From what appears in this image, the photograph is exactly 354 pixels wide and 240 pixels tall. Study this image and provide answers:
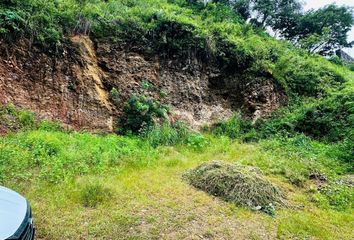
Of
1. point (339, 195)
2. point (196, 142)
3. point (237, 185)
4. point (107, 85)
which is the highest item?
point (339, 195)

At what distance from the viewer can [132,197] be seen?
4465mm

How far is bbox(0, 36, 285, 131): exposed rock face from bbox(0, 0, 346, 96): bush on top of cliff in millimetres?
336

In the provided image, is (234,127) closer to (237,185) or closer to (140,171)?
(140,171)

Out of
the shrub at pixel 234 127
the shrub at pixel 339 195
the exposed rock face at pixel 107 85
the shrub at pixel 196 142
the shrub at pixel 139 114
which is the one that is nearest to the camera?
the shrub at pixel 339 195

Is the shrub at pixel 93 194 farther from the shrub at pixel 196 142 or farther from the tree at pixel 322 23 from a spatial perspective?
the tree at pixel 322 23

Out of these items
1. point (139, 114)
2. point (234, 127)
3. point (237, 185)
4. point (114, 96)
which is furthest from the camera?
point (234, 127)

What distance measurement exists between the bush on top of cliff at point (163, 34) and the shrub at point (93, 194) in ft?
15.8

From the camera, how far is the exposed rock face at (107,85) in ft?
24.3

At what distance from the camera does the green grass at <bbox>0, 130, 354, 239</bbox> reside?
3.74 meters

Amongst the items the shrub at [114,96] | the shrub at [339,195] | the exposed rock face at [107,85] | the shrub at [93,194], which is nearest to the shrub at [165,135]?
the exposed rock face at [107,85]

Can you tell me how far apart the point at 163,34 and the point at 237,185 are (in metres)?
6.43

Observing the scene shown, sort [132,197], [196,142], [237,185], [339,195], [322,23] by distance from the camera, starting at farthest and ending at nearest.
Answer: [322,23] → [196,142] → [339,195] → [237,185] → [132,197]

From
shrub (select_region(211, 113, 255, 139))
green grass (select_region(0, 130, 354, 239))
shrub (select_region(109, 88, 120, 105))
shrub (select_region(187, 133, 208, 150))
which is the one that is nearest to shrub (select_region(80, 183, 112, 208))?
green grass (select_region(0, 130, 354, 239))

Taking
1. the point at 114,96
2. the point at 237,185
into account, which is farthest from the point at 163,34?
the point at 237,185
